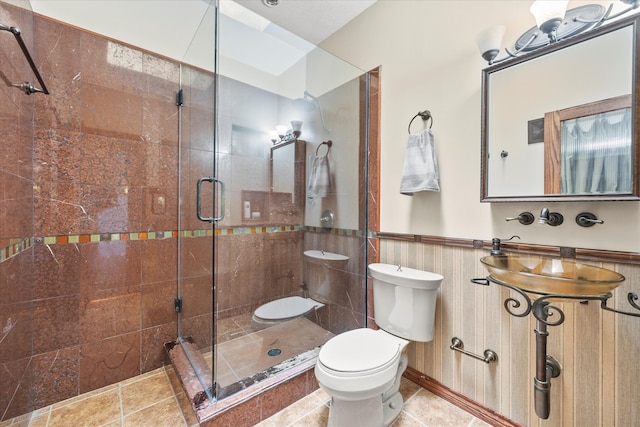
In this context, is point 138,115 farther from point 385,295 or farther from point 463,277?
point 463,277


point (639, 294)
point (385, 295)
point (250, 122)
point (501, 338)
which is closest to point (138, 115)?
point (250, 122)

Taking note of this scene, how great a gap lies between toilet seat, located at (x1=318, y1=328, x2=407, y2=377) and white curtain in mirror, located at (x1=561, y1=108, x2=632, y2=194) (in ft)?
3.63

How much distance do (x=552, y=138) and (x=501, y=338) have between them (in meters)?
1.04

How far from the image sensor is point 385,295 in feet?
5.53

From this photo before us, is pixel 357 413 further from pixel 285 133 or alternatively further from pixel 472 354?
pixel 285 133

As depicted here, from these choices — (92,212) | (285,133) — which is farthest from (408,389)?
(92,212)

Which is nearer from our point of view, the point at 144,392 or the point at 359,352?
the point at 359,352

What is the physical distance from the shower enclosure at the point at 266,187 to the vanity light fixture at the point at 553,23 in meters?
0.94

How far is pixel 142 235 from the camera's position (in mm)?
1884

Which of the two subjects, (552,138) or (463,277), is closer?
(552,138)

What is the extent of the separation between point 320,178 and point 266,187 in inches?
17.8

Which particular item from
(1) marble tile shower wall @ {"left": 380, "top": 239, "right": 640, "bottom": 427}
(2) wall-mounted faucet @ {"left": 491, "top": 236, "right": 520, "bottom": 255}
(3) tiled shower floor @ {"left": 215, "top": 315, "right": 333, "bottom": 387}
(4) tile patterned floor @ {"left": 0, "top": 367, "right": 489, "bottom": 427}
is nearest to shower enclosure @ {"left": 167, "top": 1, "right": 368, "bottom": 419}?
(3) tiled shower floor @ {"left": 215, "top": 315, "right": 333, "bottom": 387}

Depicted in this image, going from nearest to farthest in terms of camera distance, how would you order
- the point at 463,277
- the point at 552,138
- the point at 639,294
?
1. the point at 639,294
2. the point at 552,138
3. the point at 463,277

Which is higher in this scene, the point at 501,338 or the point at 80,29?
the point at 80,29
